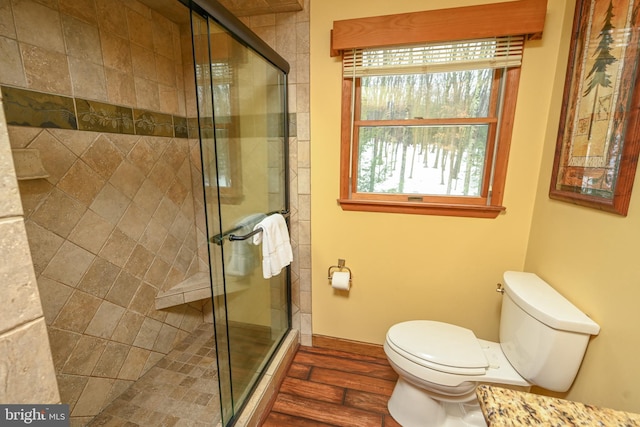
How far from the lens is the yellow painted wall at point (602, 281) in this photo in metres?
0.84

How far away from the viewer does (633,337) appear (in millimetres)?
823

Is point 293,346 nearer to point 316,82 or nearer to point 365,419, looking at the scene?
point 365,419

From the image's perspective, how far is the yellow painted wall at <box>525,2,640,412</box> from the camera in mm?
837

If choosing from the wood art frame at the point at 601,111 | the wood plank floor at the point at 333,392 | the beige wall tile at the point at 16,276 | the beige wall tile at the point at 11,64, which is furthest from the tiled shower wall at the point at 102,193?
the wood art frame at the point at 601,111

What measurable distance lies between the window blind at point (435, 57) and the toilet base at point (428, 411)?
1.65 metres

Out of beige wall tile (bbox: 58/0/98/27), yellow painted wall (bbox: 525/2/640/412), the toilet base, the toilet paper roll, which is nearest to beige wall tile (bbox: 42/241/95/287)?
beige wall tile (bbox: 58/0/98/27)

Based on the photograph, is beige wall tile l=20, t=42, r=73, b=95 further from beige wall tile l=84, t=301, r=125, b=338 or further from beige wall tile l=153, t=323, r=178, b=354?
beige wall tile l=153, t=323, r=178, b=354

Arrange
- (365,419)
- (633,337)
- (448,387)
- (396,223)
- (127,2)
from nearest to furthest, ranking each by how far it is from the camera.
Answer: (633,337), (448,387), (365,419), (127,2), (396,223)

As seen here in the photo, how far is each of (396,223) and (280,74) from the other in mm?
1119

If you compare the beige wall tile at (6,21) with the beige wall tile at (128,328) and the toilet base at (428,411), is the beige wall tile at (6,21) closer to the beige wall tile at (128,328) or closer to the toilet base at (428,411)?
the beige wall tile at (128,328)

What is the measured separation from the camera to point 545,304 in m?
1.09

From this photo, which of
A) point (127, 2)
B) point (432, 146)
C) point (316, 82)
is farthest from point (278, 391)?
point (127, 2)

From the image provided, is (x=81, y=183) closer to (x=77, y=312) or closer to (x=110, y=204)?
(x=110, y=204)

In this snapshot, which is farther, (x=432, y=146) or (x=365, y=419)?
(x=432, y=146)
